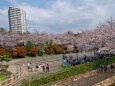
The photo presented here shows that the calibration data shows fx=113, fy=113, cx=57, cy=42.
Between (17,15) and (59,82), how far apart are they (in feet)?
213

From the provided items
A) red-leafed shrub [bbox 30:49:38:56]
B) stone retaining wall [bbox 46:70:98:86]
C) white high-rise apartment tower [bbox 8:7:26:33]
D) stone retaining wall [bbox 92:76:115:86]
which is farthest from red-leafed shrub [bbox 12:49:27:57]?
white high-rise apartment tower [bbox 8:7:26:33]

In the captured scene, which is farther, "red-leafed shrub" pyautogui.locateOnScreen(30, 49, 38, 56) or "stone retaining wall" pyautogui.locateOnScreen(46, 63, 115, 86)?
"red-leafed shrub" pyautogui.locateOnScreen(30, 49, 38, 56)

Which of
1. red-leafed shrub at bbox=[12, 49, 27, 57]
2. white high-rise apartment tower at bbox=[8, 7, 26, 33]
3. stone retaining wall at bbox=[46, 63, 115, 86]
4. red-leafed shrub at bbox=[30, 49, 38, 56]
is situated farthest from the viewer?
white high-rise apartment tower at bbox=[8, 7, 26, 33]

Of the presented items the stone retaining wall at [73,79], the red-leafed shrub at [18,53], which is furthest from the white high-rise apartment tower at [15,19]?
the stone retaining wall at [73,79]

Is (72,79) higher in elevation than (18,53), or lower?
lower

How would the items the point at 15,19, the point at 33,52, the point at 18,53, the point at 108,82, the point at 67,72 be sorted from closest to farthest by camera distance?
the point at 67,72 → the point at 108,82 → the point at 18,53 → the point at 33,52 → the point at 15,19

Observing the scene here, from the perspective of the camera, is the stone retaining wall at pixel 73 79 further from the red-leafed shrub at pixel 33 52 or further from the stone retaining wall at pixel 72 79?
the red-leafed shrub at pixel 33 52

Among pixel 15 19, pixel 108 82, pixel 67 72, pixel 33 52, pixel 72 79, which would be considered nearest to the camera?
pixel 72 79

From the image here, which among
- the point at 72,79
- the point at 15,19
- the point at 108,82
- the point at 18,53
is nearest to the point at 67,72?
the point at 72,79

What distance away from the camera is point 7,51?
33.3 metres

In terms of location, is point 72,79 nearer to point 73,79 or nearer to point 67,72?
point 73,79

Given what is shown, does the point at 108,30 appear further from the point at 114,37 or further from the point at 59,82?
the point at 59,82

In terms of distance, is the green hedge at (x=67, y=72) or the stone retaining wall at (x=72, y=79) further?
the stone retaining wall at (x=72, y=79)

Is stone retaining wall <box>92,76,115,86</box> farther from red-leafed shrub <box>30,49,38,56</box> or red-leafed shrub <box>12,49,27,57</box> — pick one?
red-leafed shrub <box>12,49,27,57</box>
